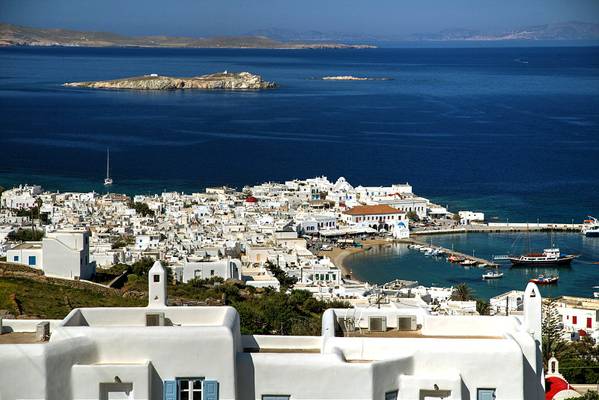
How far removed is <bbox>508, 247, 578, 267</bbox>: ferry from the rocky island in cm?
8892

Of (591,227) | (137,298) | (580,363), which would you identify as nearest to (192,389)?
(580,363)

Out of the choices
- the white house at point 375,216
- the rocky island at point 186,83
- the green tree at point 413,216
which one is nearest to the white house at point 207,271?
the white house at point 375,216

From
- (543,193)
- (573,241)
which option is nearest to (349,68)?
(543,193)

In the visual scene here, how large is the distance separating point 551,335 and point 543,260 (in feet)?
62.5

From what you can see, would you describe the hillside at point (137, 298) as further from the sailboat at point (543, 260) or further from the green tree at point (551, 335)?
the sailboat at point (543, 260)

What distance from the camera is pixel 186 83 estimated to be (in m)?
125

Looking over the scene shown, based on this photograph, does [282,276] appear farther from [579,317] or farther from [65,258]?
[65,258]

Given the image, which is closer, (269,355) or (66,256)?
(269,355)

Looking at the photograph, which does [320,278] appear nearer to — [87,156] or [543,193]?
[543,193]

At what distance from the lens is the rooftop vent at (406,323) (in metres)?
6.39

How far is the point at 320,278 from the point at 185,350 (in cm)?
2497

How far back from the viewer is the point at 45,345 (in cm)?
504

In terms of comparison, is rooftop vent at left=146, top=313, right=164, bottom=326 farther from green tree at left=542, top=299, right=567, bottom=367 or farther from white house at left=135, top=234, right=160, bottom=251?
white house at left=135, top=234, right=160, bottom=251

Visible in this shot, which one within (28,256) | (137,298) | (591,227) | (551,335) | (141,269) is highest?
(137,298)
